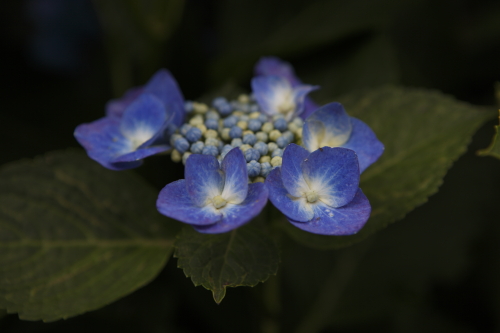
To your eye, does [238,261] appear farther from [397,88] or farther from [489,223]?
[489,223]

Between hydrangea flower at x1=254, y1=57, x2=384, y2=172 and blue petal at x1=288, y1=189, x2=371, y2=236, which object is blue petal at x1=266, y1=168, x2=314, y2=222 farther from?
hydrangea flower at x1=254, y1=57, x2=384, y2=172

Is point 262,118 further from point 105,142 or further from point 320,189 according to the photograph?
point 105,142

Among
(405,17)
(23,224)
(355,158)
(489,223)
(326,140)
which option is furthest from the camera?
(405,17)

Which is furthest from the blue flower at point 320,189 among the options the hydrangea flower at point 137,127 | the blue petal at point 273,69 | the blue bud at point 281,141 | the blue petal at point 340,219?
the blue petal at point 273,69

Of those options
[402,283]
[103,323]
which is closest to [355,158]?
[402,283]

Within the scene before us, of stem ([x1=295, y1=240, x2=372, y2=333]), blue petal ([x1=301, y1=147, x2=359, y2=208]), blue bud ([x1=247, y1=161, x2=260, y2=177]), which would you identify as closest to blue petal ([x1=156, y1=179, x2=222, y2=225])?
blue bud ([x1=247, y1=161, x2=260, y2=177])

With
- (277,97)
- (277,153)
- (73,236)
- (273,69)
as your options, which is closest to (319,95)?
(273,69)

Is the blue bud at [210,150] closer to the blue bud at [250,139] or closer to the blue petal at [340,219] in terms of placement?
the blue bud at [250,139]
